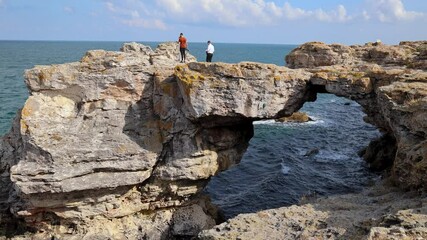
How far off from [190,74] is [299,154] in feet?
75.9

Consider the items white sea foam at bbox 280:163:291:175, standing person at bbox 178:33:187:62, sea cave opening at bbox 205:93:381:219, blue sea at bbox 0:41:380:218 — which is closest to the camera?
standing person at bbox 178:33:187:62

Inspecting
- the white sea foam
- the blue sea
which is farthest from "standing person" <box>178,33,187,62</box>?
the white sea foam

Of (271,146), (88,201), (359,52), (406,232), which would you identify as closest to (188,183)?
(88,201)

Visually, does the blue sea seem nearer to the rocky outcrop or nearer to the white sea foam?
the white sea foam

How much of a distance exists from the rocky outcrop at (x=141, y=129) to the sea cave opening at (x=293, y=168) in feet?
22.8

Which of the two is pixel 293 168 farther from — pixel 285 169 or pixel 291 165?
pixel 285 169

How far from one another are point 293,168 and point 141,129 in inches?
743

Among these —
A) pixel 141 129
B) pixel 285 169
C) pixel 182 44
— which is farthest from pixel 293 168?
pixel 141 129

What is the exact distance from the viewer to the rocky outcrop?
20.8m

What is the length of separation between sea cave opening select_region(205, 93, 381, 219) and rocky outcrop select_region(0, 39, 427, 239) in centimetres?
695

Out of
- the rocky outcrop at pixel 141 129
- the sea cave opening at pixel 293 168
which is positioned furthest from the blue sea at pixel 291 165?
the rocky outcrop at pixel 141 129

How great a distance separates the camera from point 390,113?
66.2 ft

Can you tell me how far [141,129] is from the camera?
2308 centimetres

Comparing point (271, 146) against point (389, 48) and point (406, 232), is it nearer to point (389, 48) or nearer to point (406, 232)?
point (389, 48)
